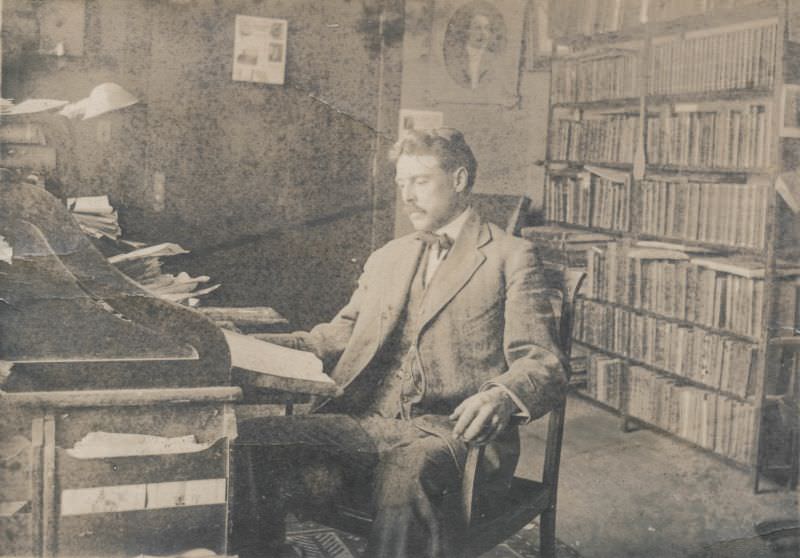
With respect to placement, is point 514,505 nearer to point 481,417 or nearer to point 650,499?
point 481,417

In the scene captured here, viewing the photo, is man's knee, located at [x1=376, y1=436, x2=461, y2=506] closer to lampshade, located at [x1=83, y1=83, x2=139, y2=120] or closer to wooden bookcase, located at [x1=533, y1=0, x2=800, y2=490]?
lampshade, located at [x1=83, y1=83, x2=139, y2=120]

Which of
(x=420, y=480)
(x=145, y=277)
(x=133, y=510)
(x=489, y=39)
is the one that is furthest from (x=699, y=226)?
(x=133, y=510)

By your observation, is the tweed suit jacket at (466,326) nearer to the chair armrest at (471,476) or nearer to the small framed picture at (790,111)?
the chair armrest at (471,476)

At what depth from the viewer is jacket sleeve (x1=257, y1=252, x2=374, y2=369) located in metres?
1.77

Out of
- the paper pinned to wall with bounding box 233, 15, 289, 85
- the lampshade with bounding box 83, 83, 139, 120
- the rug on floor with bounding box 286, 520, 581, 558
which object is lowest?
the rug on floor with bounding box 286, 520, 581, 558

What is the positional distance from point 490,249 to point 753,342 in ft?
5.33

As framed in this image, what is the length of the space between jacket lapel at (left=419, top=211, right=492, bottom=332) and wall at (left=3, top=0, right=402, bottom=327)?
0.55 ft

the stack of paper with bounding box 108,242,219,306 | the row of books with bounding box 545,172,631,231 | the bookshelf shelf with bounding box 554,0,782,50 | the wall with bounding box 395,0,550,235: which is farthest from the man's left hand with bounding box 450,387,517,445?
the bookshelf shelf with bounding box 554,0,782,50

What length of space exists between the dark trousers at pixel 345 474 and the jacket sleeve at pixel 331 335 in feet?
0.46

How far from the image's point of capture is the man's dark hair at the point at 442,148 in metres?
1.75

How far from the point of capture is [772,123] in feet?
9.01

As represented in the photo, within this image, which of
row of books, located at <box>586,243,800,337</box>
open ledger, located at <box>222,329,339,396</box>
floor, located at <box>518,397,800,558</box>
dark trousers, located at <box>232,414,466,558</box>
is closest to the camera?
open ledger, located at <box>222,329,339,396</box>

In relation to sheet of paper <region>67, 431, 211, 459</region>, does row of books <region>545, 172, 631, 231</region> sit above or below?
above

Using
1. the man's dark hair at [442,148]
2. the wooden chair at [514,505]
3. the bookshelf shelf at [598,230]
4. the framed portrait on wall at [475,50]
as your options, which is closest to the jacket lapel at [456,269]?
the man's dark hair at [442,148]
